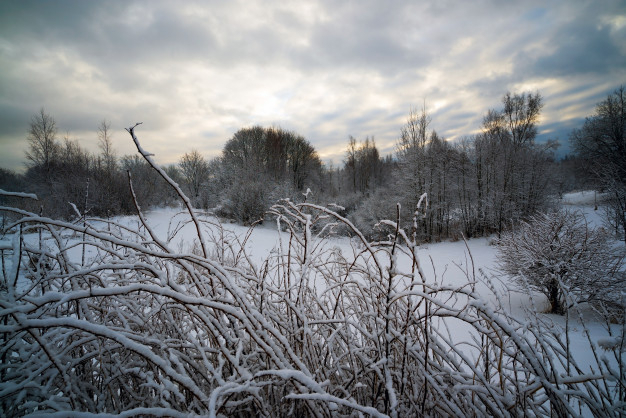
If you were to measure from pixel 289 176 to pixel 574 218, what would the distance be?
23668 millimetres

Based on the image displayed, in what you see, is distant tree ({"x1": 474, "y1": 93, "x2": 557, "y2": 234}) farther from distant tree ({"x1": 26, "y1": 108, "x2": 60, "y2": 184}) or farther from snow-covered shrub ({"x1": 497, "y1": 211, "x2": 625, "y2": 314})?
distant tree ({"x1": 26, "y1": 108, "x2": 60, "y2": 184})

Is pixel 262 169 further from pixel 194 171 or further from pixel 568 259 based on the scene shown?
pixel 568 259

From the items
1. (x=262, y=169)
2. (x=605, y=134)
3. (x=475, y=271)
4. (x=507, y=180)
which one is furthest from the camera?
(x=262, y=169)

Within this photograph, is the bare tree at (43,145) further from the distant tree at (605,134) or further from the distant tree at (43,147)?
the distant tree at (605,134)

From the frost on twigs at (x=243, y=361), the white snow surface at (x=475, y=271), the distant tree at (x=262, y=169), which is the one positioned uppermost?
the distant tree at (x=262, y=169)

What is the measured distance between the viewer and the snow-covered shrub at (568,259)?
468 cm

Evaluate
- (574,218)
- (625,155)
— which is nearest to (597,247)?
(574,218)

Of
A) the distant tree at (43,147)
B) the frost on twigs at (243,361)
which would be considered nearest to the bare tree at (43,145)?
the distant tree at (43,147)

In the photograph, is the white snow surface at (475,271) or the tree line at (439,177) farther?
the tree line at (439,177)

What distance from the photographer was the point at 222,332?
2.60ft

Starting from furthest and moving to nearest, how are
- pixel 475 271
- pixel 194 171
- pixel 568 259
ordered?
pixel 194 171 < pixel 475 271 < pixel 568 259

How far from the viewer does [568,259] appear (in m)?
4.86

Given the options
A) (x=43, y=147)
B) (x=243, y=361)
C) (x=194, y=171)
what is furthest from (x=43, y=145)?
(x=243, y=361)

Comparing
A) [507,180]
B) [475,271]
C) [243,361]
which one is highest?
[507,180]
